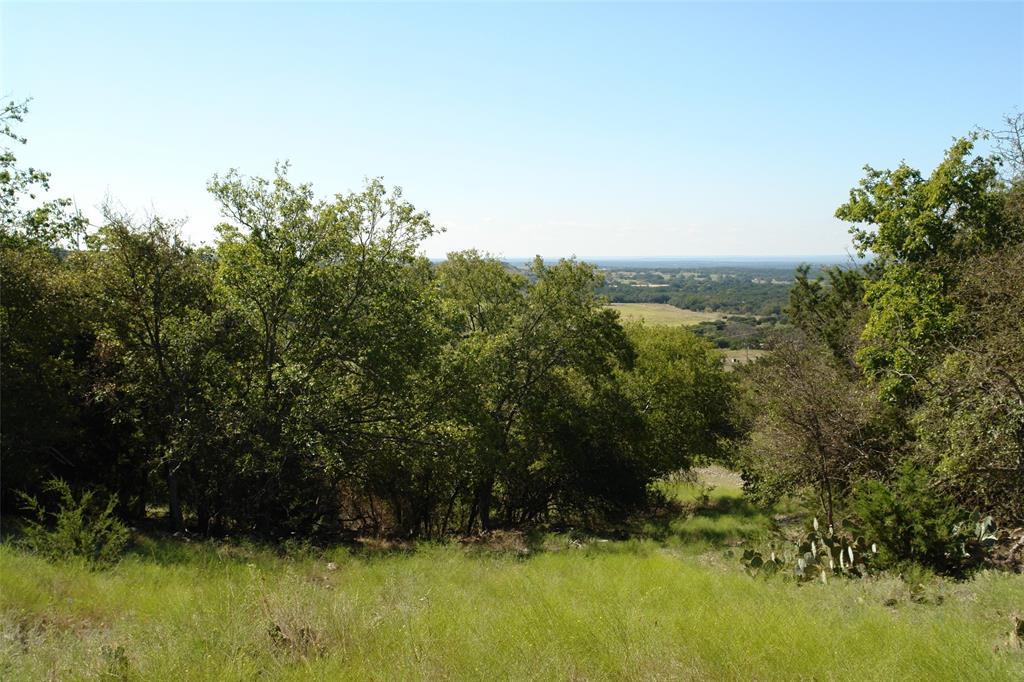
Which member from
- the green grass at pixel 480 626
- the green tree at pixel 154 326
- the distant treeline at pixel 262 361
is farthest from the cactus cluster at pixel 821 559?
the green tree at pixel 154 326

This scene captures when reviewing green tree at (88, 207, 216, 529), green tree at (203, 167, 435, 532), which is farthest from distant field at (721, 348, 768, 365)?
green tree at (88, 207, 216, 529)

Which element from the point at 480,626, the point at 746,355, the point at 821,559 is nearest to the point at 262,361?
the point at 480,626

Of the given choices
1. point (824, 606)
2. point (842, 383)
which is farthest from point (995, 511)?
point (824, 606)

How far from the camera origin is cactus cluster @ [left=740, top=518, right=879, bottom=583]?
35.0 feet

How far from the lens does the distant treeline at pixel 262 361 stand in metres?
12.7

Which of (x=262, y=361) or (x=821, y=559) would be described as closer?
(x=821, y=559)

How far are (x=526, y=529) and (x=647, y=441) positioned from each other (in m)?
5.87

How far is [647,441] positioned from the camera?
73.0 feet

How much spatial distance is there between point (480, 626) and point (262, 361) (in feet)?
34.0

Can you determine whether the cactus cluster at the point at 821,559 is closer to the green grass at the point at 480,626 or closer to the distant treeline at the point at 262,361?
the green grass at the point at 480,626

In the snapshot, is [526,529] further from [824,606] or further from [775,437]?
[824,606]

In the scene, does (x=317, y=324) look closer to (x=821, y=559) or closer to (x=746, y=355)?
(x=821, y=559)

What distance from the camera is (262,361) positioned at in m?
14.3

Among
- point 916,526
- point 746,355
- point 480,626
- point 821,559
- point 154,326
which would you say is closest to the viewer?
point 480,626
